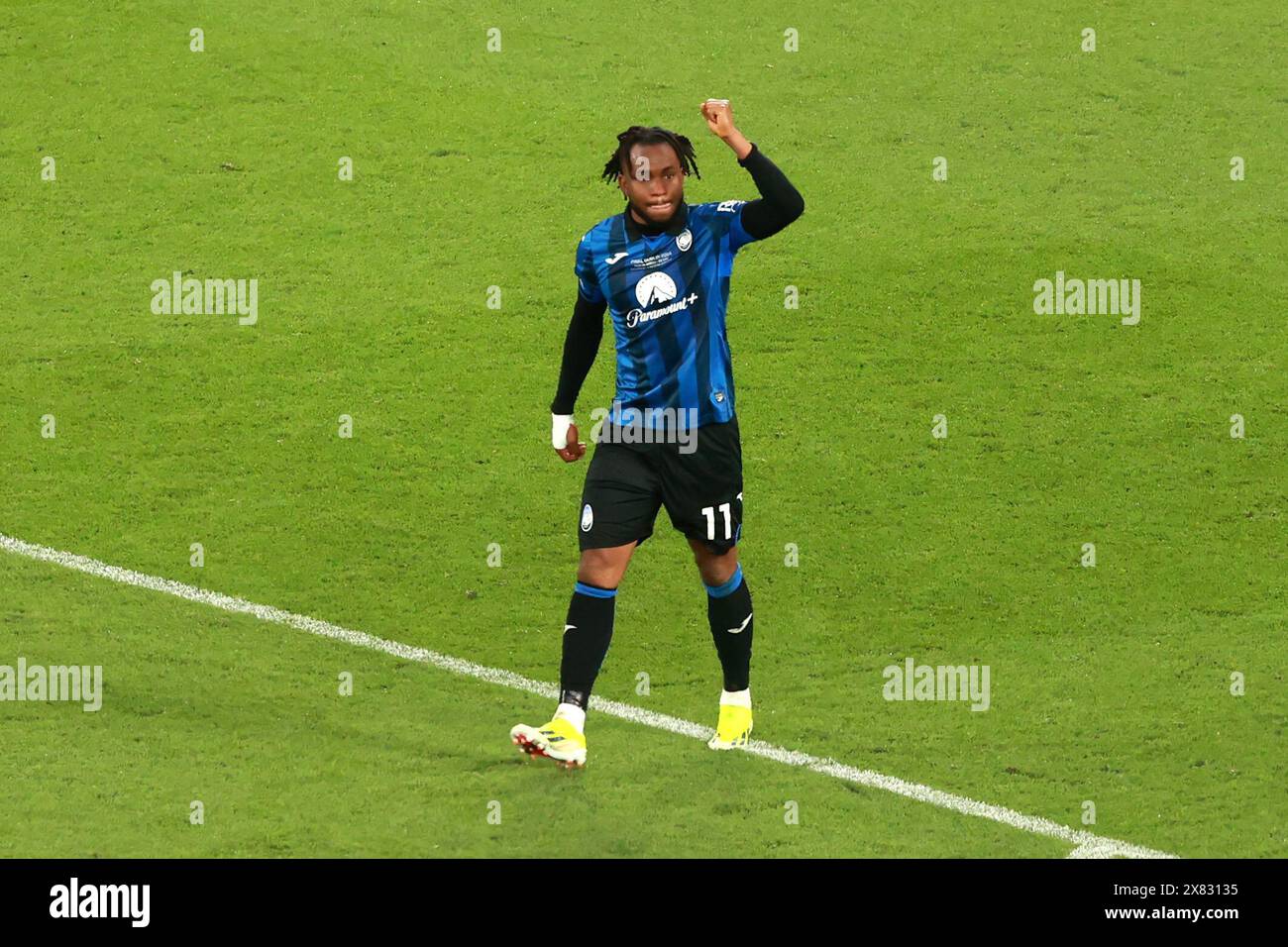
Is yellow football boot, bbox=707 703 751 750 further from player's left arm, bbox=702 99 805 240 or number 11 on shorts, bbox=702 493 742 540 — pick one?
player's left arm, bbox=702 99 805 240

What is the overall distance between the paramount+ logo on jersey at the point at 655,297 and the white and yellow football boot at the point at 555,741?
5.24 ft

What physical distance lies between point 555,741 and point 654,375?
1467 mm

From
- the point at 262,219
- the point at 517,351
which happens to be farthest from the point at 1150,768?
the point at 262,219

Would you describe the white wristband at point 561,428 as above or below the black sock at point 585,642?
above

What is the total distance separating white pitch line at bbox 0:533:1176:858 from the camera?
690 centimetres

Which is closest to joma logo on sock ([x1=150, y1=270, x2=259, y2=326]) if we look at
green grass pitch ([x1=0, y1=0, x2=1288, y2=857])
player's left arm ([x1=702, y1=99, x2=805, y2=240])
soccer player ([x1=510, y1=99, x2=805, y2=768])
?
green grass pitch ([x1=0, y1=0, x2=1288, y2=857])

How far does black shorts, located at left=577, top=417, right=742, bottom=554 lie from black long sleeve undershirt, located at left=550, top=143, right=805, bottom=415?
0.36 meters

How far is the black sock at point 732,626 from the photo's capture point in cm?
756

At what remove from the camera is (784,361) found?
11.3 meters

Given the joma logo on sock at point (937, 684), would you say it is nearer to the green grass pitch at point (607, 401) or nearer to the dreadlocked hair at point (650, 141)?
the green grass pitch at point (607, 401)

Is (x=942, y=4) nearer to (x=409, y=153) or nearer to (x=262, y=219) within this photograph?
(x=409, y=153)

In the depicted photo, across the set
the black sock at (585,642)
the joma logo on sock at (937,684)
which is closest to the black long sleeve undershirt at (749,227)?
the black sock at (585,642)

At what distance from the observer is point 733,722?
7.64 metres

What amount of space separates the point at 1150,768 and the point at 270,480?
199 inches
